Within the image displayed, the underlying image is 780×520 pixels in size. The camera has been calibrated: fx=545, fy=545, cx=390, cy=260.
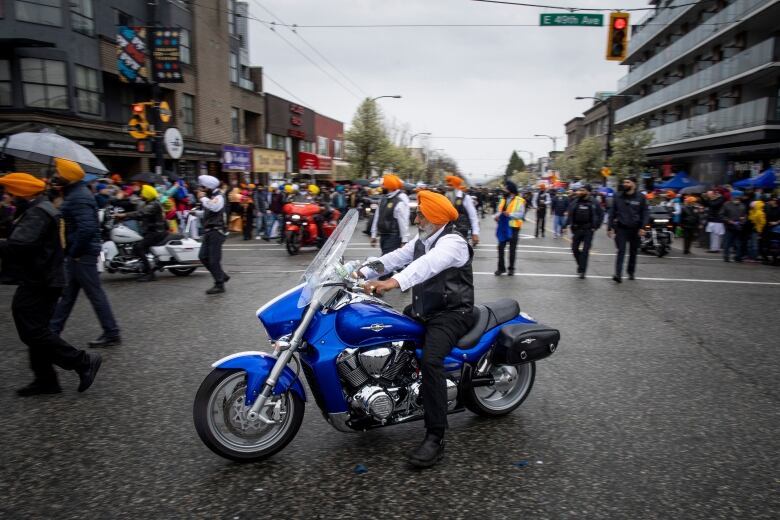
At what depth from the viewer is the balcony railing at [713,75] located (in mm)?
25219

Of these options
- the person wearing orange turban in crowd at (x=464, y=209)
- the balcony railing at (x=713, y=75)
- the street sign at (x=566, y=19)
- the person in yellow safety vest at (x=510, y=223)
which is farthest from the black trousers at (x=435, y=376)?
the balcony railing at (x=713, y=75)

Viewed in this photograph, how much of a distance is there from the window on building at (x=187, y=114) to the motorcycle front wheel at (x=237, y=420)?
29.2 metres

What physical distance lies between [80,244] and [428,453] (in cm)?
422

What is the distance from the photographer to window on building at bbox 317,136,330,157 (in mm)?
56344

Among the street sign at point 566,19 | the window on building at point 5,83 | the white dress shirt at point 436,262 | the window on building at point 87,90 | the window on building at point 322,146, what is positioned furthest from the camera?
the window on building at point 322,146

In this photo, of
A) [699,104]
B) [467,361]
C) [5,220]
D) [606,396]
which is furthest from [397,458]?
[699,104]

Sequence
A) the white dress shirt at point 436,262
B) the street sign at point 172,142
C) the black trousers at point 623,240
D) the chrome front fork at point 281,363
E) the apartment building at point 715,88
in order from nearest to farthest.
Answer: the chrome front fork at point 281,363
the white dress shirt at point 436,262
the black trousers at point 623,240
the street sign at point 172,142
the apartment building at point 715,88

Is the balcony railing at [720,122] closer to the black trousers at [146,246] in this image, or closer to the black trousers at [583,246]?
the black trousers at [583,246]

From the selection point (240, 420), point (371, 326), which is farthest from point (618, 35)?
point (240, 420)

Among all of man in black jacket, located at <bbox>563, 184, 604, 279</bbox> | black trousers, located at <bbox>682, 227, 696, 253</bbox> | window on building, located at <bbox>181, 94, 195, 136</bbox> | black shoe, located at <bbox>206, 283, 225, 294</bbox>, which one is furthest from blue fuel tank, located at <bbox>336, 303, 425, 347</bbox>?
window on building, located at <bbox>181, 94, 195, 136</bbox>

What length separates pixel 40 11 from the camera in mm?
20297

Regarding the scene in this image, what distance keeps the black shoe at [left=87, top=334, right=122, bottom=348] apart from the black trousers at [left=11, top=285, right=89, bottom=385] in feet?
4.50

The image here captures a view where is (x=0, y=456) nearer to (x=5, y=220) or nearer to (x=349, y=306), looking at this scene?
(x=349, y=306)

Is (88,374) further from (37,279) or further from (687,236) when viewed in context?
(687,236)
